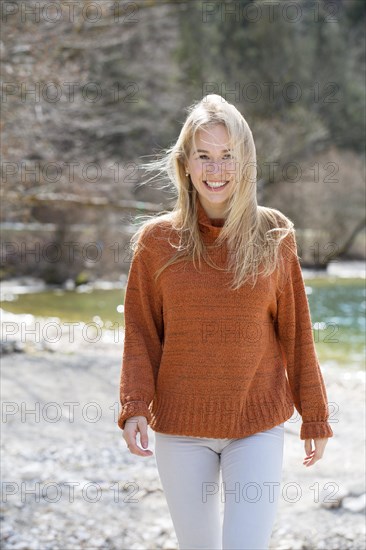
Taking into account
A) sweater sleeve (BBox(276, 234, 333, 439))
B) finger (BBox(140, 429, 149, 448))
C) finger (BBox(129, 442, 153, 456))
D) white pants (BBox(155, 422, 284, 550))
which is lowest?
white pants (BBox(155, 422, 284, 550))

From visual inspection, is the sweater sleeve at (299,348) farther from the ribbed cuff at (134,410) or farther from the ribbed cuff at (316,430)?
the ribbed cuff at (134,410)

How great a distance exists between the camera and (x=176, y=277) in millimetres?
2316

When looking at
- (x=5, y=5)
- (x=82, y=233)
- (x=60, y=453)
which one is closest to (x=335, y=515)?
(x=60, y=453)

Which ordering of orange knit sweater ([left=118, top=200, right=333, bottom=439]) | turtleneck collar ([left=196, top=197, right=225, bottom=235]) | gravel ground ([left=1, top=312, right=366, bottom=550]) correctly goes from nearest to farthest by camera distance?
orange knit sweater ([left=118, top=200, right=333, bottom=439]) → turtleneck collar ([left=196, top=197, right=225, bottom=235]) → gravel ground ([left=1, top=312, right=366, bottom=550])

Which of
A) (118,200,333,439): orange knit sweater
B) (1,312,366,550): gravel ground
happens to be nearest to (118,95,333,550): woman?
(118,200,333,439): orange knit sweater

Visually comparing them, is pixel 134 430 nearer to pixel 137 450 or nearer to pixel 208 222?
pixel 137 450

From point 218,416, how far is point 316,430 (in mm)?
292

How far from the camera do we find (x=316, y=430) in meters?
2.27

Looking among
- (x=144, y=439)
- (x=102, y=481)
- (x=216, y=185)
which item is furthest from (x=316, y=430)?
(x=102, y=481)

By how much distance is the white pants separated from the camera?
2129 mm

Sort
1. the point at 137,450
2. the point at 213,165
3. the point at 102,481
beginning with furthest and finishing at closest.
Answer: the point at 102,481 → the point at 213,165 → the point at 137,450

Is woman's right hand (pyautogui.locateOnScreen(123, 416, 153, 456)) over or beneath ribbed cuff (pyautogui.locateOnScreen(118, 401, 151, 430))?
beneath

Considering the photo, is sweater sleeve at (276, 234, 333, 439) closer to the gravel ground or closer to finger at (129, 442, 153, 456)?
finger at (129, 442, 153, 456)

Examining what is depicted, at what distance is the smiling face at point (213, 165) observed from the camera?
2275 millimetres
